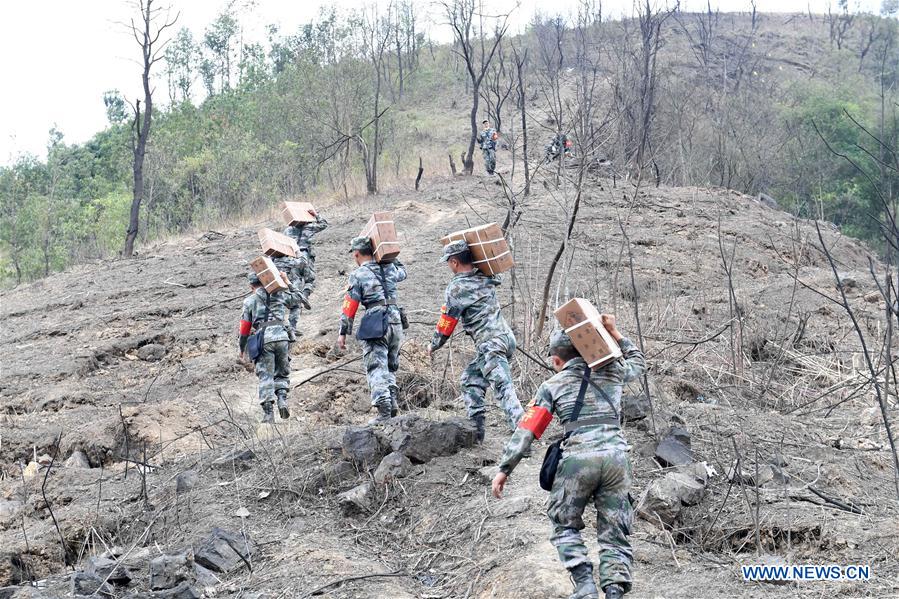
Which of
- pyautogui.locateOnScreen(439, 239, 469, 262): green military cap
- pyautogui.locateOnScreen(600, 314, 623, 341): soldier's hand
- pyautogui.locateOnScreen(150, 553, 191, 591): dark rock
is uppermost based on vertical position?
pyautogui.locateOnScreen(439, 239, 469, 262): green military cap

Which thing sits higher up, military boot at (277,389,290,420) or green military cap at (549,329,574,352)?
green military cap at (549,329,574,352)

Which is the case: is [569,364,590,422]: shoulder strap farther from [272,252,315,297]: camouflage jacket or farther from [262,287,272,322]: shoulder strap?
[272,252,315,297]: camouflage jacket

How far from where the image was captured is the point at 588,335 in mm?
4816

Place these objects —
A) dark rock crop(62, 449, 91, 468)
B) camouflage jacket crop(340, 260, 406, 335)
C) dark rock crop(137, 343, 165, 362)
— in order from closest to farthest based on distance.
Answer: camouflage jacket crop(340, 260, 406, 335), dark rock crop(62, 449, 91, 468), dark rock crop(137, 343, 165, 362)

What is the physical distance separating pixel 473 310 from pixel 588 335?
2717 mm

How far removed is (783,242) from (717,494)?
1317 centimetres

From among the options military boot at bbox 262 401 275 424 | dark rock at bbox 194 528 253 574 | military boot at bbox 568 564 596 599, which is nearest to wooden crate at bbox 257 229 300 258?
military boot at bbox 262 401 275 424

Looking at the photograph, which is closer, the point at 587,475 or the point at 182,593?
the point at 587,475

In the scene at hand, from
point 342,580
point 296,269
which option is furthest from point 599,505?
point 296,269

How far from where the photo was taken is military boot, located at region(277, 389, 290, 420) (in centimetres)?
973

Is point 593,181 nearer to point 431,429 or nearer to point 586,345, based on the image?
point 431,429

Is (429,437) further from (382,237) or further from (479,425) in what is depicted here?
(382,237)

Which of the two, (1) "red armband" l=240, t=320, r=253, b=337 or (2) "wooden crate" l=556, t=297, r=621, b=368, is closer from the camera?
(2) "wooden crate" l=556, t=297, r=621, b=368

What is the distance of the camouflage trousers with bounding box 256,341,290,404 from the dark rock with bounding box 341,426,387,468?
2.40 m
